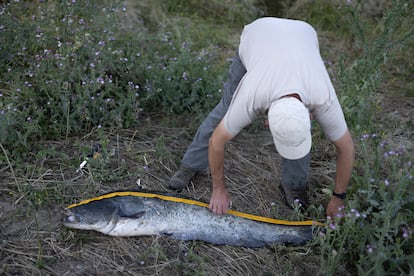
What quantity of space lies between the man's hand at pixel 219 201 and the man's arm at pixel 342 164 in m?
0.66

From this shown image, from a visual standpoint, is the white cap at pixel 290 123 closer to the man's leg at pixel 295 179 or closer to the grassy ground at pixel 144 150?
the grassy ground at pixel 144 150

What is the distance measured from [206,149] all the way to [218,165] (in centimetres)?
64

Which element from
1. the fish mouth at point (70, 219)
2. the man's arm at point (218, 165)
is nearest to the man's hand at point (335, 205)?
the man's arm at point (218, 165)

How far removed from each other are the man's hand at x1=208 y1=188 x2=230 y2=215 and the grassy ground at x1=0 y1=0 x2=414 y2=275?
0.25m

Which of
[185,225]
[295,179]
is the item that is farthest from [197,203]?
[295,179]

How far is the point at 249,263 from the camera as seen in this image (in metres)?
2.99

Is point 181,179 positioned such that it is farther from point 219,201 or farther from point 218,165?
point 218,165

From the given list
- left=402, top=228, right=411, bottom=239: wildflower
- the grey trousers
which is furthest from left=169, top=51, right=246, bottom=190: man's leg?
left=402, top=228, right=411, bottom=239: wildflower

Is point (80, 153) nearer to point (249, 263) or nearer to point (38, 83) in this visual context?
point (38, 83)

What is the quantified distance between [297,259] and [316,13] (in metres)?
4.54

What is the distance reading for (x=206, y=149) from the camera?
11.4 ft

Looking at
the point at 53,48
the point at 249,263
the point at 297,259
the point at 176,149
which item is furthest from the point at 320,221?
the point at 53,48

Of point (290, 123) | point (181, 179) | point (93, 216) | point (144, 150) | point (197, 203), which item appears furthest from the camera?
point (144, 150)

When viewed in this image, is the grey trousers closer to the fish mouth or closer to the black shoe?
the black shoe
